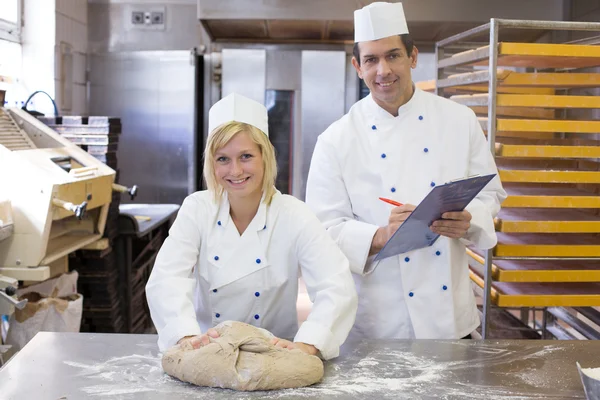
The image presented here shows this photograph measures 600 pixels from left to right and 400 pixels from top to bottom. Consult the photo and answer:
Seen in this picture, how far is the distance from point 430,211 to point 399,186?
285 millimetres

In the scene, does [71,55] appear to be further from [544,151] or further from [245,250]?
[245,250]

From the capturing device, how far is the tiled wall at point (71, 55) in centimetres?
512

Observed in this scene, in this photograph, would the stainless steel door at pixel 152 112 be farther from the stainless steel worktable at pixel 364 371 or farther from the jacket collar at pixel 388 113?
the stainless steel worktable at pixel 364 371

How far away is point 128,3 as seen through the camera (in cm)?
571

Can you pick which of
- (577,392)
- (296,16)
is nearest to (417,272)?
(577,392)

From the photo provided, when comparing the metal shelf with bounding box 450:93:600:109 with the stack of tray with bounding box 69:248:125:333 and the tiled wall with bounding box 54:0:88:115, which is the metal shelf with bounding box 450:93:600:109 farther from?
the tiled wall with bounding box 54:0:88:115

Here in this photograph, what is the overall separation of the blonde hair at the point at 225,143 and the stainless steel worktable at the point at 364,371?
0.44 m

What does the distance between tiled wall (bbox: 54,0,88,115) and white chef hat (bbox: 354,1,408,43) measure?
11.6ft

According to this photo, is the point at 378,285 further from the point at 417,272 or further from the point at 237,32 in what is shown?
the point at 237,32

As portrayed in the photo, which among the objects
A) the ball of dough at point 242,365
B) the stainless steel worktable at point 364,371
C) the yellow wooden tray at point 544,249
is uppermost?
the yellow wooden tray at point 544,249

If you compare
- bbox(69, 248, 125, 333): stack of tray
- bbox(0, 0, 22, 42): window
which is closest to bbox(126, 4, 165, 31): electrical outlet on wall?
bbox(0, 0, 22, 42): window

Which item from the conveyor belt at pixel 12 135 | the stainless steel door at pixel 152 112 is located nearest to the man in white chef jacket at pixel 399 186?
the conveyor belt at pixel 12 135

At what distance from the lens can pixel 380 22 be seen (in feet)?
6.70

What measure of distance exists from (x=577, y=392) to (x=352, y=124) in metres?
1.04
